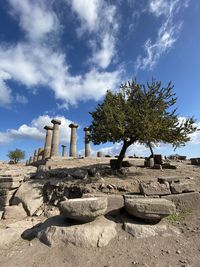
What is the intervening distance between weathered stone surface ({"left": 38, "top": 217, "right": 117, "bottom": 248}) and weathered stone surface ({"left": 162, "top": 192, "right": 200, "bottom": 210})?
2968mm

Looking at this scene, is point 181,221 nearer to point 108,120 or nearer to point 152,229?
point 152,229

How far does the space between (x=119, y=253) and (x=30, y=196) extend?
578 centimetres

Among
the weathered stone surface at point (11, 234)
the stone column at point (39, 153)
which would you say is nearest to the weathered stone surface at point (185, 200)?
the weathered stone surface at point (11, 234)

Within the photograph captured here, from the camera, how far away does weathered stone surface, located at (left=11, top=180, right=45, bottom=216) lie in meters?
9.05

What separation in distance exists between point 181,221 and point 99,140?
738 cm

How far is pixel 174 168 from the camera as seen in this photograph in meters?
14.4

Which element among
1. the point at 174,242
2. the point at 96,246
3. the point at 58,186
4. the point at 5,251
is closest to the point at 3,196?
the point at 58,186

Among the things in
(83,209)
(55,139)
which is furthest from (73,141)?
(83,209)

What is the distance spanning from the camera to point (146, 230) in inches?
236

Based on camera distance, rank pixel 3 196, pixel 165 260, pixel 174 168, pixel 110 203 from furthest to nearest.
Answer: pixel 174 168
pixel 3 196
pixel 110 203
pixel 165 260

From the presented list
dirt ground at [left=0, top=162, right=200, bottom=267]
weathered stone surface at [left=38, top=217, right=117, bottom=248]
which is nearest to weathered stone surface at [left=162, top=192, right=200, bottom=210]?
dirt ground at [left=0, top=162, right=200, bottom=267]

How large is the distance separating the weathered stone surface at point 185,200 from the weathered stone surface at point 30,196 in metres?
5.73

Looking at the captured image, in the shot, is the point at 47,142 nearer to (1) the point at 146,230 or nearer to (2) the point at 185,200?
(2) the point at 185,200

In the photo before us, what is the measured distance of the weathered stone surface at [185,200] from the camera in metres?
7.73
